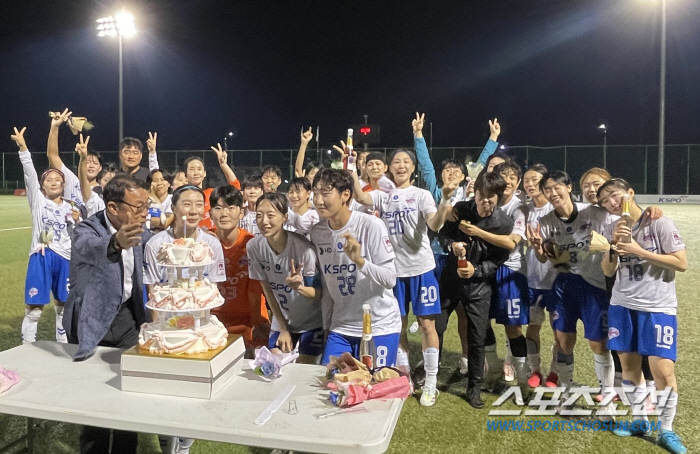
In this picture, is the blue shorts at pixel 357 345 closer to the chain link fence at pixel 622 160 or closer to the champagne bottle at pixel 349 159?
the champagne bottle at pixel 349 159

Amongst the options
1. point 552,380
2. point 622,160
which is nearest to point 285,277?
point 552,380

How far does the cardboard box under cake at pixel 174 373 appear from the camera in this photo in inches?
89.8

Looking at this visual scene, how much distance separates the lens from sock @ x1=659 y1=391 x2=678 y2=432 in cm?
352

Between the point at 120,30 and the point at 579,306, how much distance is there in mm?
21054

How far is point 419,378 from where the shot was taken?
15.9 ft

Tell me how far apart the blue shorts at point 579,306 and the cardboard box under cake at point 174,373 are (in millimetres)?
3041

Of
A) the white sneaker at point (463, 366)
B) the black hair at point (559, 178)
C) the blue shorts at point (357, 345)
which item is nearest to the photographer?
the blue shorts at point (357, 345)

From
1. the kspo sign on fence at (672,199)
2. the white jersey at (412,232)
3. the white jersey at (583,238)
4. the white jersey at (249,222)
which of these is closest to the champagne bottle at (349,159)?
the white jersey at (412,232)

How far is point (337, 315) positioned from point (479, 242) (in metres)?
1.52

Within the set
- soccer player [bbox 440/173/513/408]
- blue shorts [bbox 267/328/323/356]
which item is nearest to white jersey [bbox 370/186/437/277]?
soccer player [bbox 440/173/513/408]

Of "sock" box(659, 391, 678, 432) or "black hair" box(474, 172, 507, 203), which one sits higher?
"black hair" box(474, 172, 507, 203)

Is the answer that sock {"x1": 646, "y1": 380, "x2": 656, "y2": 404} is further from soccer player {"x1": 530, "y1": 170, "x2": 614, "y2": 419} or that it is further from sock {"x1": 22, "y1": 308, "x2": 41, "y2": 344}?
sock {"x1": 22, "y1": 308, "x2": 41, "y2": 344}

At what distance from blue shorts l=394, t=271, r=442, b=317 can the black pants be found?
2206mm

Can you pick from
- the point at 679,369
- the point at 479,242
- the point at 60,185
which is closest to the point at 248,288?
the point at 479,242
